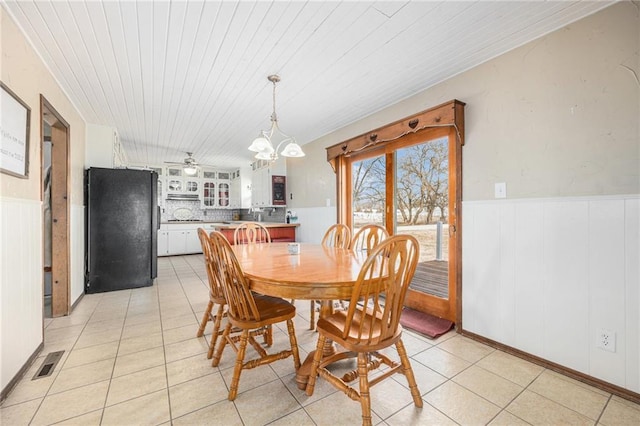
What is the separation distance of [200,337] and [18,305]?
1.18 meters

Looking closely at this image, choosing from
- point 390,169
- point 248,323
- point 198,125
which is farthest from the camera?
point 198,125

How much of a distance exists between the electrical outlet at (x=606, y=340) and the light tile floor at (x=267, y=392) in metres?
0.27

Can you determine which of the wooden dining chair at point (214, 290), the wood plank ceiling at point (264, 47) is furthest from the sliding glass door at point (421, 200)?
the wooden dining chair at point (214, 290)

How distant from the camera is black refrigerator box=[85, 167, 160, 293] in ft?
11.5

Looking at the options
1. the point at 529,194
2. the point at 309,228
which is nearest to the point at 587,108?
the point at 529,194

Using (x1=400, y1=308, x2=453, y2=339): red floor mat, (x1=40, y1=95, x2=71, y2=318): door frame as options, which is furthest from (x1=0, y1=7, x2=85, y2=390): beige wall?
(x1=400, y1=308, x2=453, y2=339): red floor mat

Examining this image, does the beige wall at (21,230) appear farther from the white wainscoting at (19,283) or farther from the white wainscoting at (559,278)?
the white wainscoting at (559,278)

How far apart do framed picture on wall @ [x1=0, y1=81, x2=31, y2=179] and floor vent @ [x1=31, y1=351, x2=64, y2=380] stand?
1.29 m

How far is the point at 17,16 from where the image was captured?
171 centimetres

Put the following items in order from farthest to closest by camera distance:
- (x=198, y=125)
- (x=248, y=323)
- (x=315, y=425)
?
(x=198, y=125), (x=248, y=323), (x=315, y=425)

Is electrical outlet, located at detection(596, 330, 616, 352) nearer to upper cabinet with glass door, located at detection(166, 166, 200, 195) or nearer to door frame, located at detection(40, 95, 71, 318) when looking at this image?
door frame, located at detection(40, 95, 71, 318)

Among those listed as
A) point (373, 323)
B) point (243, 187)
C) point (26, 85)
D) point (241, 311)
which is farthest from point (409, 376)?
point (243, 187)

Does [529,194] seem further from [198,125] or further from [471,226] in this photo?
[198,125]

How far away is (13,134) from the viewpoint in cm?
167
